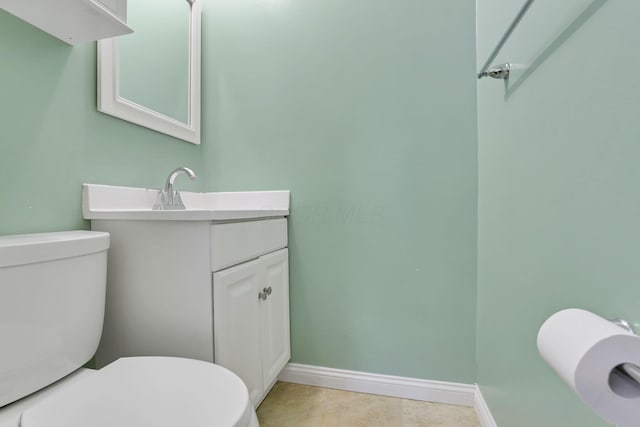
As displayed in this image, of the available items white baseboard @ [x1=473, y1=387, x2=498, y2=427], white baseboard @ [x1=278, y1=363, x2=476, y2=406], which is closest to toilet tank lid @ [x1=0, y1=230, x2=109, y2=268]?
white baseboard @ [x1=278, y1=363, x2=476, y2=406]

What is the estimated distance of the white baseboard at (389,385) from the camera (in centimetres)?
125

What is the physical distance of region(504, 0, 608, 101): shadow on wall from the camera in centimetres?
50

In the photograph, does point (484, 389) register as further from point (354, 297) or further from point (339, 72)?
point (339, 72)

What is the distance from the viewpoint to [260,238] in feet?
3.70

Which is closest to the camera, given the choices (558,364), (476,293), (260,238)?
(558,364)

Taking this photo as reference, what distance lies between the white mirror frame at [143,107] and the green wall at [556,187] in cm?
130

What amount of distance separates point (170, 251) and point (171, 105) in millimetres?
842

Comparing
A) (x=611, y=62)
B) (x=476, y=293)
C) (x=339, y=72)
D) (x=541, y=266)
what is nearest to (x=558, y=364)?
(x=541, y=266)

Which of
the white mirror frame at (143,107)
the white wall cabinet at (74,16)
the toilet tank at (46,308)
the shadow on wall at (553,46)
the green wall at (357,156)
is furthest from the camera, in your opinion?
the green wall at (357,156)

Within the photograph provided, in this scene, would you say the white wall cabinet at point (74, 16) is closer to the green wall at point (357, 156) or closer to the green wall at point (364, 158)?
the green wall at point (357, 156)

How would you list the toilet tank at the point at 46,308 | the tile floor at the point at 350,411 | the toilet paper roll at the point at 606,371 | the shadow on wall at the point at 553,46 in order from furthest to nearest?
the tile floor at the point at 350,411 → the toilet tank at the point at 46,308 → the shadow on wall at the point at 553,46 → the toilet paper roll at the point at 606,371

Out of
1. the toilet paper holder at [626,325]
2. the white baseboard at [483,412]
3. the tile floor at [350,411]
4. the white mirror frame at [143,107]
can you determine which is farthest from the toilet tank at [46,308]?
the white baseboard at [483,412]

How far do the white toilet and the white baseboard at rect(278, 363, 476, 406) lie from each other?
84 cm

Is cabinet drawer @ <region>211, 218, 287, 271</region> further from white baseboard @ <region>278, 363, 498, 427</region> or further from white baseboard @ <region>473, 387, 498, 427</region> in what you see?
white baseboard @ <region>473, 387, 498, 427</region>
